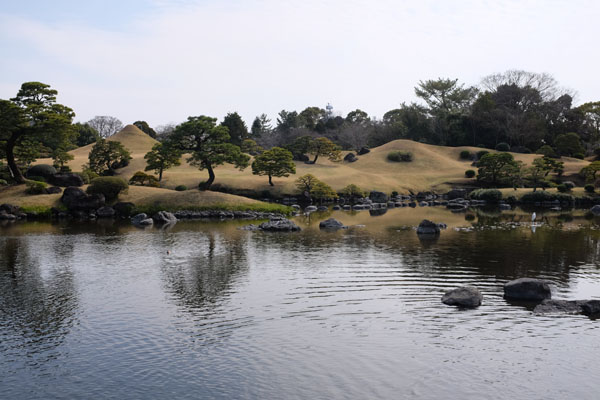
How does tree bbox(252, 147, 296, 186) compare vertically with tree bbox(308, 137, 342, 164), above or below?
below

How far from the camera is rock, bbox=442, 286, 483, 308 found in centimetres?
1830

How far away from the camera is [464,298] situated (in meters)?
18.4

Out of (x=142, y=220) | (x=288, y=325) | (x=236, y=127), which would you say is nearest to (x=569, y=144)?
(x=236, y=127)

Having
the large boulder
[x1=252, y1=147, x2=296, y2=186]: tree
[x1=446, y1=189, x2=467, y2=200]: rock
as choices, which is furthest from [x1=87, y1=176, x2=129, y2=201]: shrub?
[x1=446, y1=189, x2=467, y2=200]: rock

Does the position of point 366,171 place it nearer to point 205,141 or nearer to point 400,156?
point 400,156

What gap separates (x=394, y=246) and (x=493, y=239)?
7.91 m

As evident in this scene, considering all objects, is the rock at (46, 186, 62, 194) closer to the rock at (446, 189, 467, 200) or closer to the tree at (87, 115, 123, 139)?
the rock at (446, 189, 467, 200)

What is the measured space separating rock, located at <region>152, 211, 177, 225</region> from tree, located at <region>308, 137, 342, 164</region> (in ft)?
161

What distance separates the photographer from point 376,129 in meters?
132

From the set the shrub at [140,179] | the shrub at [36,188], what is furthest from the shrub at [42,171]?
the shrub at [140,179]

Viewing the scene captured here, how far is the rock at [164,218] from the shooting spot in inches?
1908

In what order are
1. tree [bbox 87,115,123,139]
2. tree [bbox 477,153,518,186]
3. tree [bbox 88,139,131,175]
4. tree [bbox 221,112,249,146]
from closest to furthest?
tree [bbox 88,139,131,175] → tree [bbox 477,153,518,186] → tree [bbox 221,112,249,146] → tree [bbox 87,115,123,139]

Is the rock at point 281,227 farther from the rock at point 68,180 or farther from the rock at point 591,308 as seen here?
the rock at point 68,180

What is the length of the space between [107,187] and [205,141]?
457 inches
